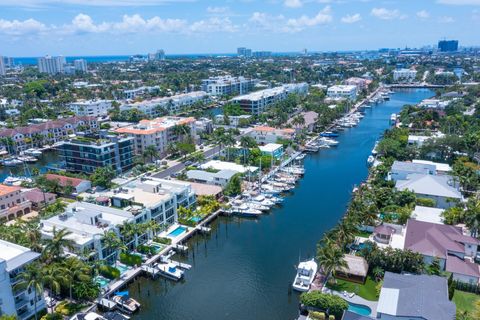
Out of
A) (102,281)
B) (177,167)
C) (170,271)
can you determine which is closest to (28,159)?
(177,167)

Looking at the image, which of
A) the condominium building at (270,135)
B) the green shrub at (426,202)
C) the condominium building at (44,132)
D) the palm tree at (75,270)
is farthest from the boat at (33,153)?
the green shrub at (426,202)

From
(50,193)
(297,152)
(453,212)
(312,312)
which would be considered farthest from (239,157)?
(312,312)

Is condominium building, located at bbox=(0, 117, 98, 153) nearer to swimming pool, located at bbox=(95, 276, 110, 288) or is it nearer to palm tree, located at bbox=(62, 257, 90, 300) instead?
swimming pool, located at bbox=(95, 276, 110, 288)

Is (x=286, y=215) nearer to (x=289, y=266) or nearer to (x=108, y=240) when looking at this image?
(x=289, y=266)

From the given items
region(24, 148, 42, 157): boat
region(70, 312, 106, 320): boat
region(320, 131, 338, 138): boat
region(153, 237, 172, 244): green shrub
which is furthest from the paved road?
region(24, 148, 42, 157): boat

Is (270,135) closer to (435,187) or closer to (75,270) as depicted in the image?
(435,187)

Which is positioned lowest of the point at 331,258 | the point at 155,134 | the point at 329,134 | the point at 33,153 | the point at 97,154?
the point at 33,153
